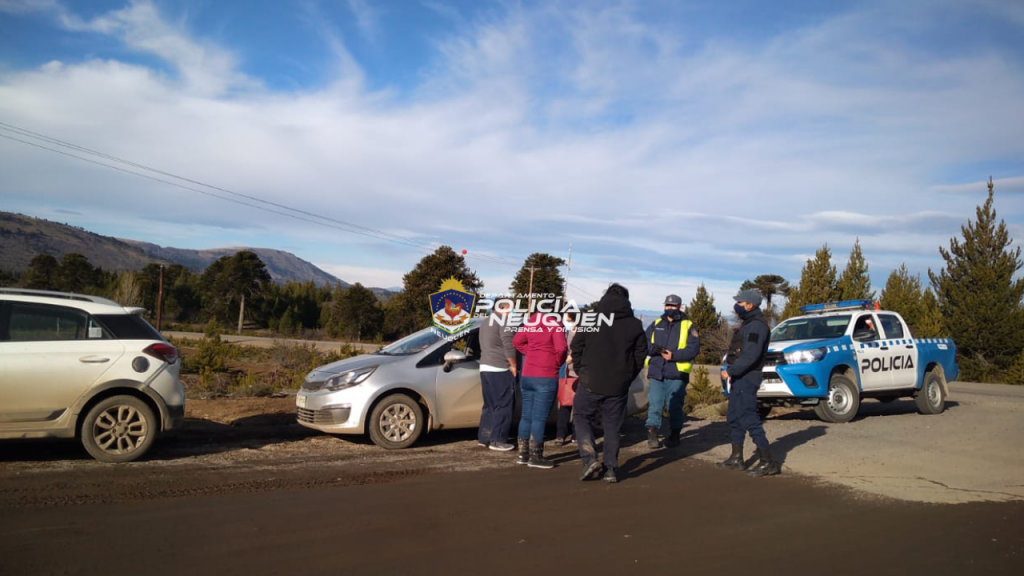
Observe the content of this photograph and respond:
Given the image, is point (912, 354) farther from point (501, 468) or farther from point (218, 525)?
point (218, 525)

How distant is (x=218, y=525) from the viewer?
17.0 ft

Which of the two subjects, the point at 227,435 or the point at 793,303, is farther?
the point at 793,303

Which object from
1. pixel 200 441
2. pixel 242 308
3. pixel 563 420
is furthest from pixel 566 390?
pixel 242 308

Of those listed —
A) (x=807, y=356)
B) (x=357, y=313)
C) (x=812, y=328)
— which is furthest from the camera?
(x=357, y=313)

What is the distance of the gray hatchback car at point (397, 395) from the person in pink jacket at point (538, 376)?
4.04 ft

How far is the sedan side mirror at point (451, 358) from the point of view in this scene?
8.91 metres

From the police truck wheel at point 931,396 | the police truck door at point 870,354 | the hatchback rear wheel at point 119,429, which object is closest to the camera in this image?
the hatchback rear wheel at point 119,429

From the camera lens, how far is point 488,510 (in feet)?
19.1

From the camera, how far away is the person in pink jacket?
786 cm

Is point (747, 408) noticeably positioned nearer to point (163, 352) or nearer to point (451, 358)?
point (451, 358)

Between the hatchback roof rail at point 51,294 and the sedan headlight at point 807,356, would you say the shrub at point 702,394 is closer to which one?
the sedan headlight at point 807,356

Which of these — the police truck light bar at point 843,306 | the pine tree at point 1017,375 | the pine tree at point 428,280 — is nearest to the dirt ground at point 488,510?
the police truck light bar at point 843,306

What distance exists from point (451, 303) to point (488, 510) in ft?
91.1

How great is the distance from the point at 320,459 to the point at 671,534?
14.2 feet
